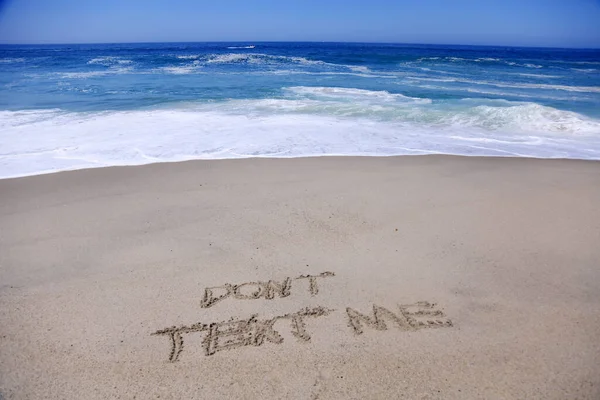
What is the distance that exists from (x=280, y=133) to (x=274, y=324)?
548cm

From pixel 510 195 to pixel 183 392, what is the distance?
424cm

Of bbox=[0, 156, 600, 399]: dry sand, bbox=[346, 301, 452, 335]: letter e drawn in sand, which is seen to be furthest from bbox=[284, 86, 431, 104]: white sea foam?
bbox=[346, 301, 452, 335]: letter e drawn in sand

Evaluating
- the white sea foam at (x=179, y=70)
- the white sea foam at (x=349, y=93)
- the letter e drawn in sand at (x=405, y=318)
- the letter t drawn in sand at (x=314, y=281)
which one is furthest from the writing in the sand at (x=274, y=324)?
the white sea foam at (x=179, y=70)

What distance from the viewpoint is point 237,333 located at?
2660 millimetres

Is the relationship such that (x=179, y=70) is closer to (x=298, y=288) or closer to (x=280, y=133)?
(x=280, y=133)

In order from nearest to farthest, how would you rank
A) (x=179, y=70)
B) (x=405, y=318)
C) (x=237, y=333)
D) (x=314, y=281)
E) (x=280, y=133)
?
1. (x=237, y=333)
2. (x=405, y=318)
3. (x=314, y=281)
4. (x=280, y=133)
5. (x=179, y=70)

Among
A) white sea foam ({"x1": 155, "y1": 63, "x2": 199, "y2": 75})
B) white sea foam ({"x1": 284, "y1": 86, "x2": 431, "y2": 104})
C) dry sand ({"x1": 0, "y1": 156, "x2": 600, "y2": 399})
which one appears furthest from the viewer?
white sea foam ({"x1": 155, "y1": 63, "x2": 199, "y2": 75})

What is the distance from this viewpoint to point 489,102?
12.0 metres

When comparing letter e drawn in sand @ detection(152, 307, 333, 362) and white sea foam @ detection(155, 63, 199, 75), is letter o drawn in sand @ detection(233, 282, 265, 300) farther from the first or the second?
white sea foam @ detection(155, 63, 199, 75)

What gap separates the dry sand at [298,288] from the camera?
2.33 meters

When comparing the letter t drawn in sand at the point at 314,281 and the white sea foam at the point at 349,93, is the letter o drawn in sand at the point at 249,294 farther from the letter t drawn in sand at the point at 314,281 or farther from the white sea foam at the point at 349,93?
the white sea foam at the point at 349,93

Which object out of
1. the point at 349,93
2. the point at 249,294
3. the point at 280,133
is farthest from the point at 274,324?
the point at 349,93

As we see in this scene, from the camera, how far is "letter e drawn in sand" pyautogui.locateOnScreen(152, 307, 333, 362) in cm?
255

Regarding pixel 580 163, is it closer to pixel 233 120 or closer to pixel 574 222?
pixel 574 222
